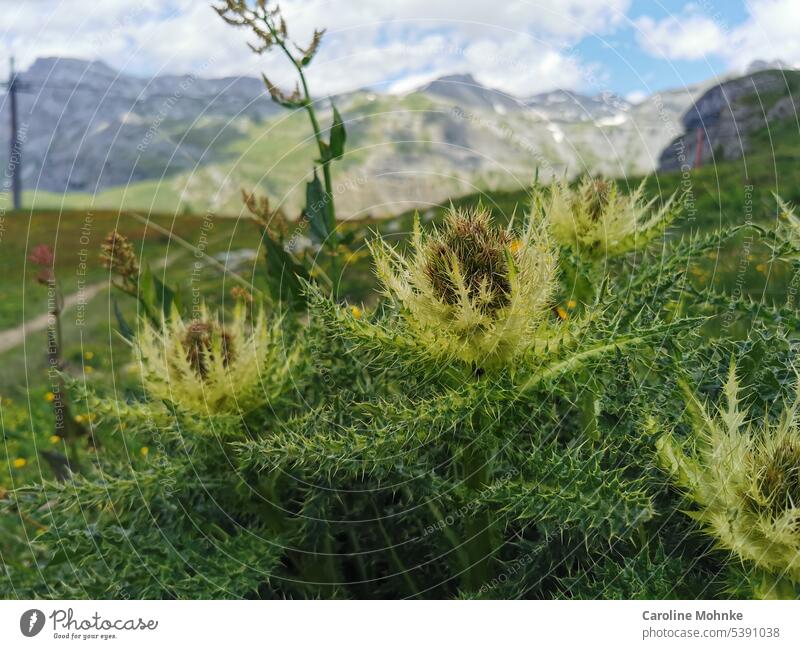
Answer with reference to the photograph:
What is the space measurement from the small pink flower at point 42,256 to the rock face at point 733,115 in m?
1.72

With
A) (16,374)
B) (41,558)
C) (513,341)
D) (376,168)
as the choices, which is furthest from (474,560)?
(16,374)

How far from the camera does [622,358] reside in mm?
1097

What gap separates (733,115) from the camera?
6.81 feet

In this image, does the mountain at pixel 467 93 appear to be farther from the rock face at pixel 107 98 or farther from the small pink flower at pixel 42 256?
the small pink flower at pixel 42 256

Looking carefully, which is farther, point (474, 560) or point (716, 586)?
point (474, 560)

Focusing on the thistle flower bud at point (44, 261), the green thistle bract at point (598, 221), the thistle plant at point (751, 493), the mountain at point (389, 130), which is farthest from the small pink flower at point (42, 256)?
the thistle plant at point (751, 493)

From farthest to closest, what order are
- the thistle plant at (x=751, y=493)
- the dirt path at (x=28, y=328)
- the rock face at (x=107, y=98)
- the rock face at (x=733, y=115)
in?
the dirt path at (x=28, y=328) < the rock face at (x=733, y=115) < the rock face at (x=107, y=98) < the thistle plant at (x=751, y=493)

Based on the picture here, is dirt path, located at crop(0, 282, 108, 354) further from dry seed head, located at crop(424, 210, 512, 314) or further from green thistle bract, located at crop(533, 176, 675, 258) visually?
dry seed head, located at crop(424, 210, 512, 314)

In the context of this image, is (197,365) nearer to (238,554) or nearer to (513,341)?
(238,554)

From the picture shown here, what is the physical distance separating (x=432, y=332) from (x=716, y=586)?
0.69 meters

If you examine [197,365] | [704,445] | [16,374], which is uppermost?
[197,365]

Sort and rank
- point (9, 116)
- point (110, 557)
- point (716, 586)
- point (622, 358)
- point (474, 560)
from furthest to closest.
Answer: point (9, 116)
point (110, 557)
point (474, 560)
point (716, 586)
point (622, 358)

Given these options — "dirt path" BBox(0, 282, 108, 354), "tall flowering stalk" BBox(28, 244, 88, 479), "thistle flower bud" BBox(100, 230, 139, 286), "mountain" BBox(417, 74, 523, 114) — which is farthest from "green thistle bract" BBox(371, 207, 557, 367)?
"dirt path" BBox(0, 282, 108, 354)

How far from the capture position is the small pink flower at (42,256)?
1.72 meters
